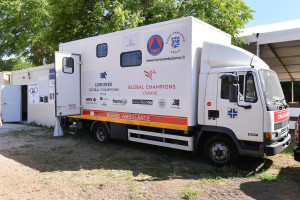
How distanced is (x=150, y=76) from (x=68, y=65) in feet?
9.67

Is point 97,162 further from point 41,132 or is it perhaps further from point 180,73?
point 41,132

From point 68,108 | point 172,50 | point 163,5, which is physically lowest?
point 68,108

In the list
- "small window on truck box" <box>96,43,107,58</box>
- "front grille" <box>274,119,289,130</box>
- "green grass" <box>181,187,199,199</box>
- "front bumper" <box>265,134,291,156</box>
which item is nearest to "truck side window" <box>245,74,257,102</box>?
"front grille" <box>274,119,289,130</box>

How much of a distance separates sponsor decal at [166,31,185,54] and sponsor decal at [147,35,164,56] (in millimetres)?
243

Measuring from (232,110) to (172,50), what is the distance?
76.1 inches

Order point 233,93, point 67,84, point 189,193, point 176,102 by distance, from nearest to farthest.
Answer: point 189,193
point 233,93
point 176,102
point 67,84

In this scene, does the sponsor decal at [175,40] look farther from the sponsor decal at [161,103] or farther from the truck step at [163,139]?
the truck step at [163,139]

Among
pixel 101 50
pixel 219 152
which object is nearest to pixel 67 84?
pixel 101 50

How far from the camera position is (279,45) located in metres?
11.4

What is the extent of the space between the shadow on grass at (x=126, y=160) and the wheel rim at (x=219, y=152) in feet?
0.70

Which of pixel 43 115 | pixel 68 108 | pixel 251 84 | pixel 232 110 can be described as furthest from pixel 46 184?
pixel 43 115

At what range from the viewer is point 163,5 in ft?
36.4

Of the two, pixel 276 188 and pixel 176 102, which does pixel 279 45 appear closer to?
pixel 176 102

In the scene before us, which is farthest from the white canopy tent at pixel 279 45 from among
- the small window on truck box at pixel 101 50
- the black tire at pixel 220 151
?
the small window on truck box at pixel 101 50
